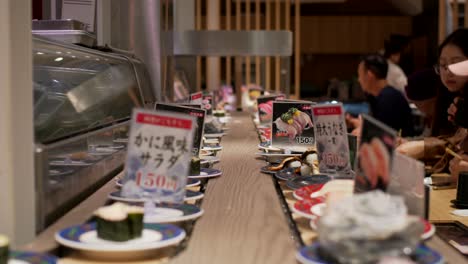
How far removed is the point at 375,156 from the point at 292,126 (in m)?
1.59

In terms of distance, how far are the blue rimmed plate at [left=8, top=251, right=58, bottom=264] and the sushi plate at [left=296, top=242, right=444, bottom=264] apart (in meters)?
0.42

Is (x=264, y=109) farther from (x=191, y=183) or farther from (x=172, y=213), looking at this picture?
(x=172, y=213)

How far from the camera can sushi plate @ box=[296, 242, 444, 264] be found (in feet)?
3.73

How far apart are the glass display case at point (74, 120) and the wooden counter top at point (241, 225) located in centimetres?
34

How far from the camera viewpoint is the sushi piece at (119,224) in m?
1.28

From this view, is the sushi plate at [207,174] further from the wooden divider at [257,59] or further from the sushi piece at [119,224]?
the wooden divider at [257,59]

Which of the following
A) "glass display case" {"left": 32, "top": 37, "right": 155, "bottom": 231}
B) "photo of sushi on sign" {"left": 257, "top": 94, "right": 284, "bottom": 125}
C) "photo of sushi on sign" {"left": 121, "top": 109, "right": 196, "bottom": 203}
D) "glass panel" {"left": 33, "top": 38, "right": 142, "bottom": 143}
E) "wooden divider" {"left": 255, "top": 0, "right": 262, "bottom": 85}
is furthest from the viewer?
"wooden divider" {"left": 255, "top": 0, "right": 262, "bottom": 85}

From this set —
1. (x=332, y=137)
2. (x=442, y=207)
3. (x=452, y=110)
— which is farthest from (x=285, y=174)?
(x=452, y=110)

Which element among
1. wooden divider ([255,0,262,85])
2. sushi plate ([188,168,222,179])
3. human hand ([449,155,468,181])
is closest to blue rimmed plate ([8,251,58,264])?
sushi plate ([188,168,222,179])

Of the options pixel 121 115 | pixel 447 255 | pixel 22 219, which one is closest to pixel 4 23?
pixel 22 219

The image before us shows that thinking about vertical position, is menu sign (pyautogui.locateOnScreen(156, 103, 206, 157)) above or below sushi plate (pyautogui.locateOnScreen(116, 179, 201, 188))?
above

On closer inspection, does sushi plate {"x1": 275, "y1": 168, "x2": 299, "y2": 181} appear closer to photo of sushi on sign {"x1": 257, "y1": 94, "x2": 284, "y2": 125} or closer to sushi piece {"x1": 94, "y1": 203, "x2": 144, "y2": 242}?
sushi piece {"x1": 94, "y1": 203, "x2": 144, "y2": 242}

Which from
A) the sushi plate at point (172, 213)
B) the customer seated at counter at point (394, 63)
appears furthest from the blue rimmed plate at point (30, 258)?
the customer seated at counter at point (394, 63)

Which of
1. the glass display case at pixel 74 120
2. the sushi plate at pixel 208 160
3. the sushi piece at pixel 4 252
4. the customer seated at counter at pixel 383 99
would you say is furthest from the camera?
the customer seated at counter at pixel 383 99
